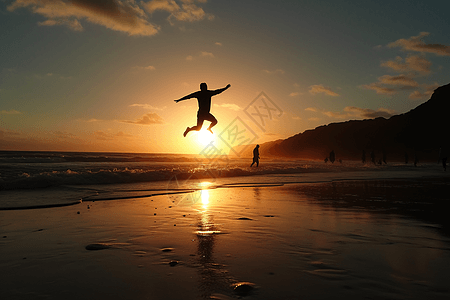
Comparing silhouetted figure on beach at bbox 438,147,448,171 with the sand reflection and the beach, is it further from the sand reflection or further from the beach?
the sand reflection

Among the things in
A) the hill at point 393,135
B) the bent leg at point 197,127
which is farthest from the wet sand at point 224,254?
the hill at point 393,135

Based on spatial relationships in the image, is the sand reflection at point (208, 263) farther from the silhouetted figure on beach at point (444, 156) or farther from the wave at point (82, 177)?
the silhouetted figure on beach at point (444, 156)

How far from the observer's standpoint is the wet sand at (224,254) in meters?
2.93

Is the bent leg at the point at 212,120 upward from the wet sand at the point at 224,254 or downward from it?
upward

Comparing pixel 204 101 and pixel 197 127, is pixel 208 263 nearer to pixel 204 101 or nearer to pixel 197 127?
pixel 204 101

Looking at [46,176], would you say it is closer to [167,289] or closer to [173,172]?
[173,172]

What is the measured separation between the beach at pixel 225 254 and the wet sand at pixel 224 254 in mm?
14

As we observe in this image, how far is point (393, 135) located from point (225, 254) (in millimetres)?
135955

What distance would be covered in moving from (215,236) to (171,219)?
1.78 m

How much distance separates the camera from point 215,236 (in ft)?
16.5

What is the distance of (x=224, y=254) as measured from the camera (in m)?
4.04

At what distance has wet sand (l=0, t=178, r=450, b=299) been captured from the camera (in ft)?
9.62

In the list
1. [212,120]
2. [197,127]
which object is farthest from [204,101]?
[197,127]

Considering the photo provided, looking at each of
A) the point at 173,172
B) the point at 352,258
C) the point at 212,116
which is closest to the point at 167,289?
the point at 352,258
